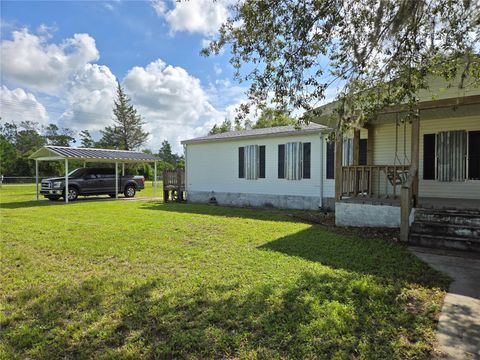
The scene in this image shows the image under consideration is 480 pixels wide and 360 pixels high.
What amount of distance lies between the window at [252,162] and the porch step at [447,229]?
6.92 m

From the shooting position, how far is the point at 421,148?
29.9ft

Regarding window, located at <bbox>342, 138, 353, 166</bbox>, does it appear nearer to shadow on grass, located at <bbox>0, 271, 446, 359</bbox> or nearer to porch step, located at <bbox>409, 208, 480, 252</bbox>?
porch step, located at <bbox>409, 208, 480, 252</bbox>

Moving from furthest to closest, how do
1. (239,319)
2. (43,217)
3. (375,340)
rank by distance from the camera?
(43,217) → (239,319) → (375,340)

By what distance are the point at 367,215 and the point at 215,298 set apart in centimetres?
528

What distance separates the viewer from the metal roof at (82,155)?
1423cm

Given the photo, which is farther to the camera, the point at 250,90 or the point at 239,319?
the point at 250,90

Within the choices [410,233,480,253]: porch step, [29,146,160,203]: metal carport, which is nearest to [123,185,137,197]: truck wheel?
[29,146,160,203]: metal carport

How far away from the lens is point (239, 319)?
302 cm

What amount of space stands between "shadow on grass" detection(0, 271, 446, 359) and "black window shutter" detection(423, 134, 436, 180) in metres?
6.54

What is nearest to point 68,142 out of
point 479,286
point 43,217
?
point 43,217

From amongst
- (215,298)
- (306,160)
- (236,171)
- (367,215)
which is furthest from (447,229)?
(236,171)

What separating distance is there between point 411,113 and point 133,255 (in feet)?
17.2

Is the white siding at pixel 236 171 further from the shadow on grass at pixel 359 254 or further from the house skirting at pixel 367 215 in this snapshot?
the shadow on grass at pixel 359 254

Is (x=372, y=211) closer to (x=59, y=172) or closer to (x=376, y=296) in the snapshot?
(x=376, y=296)
